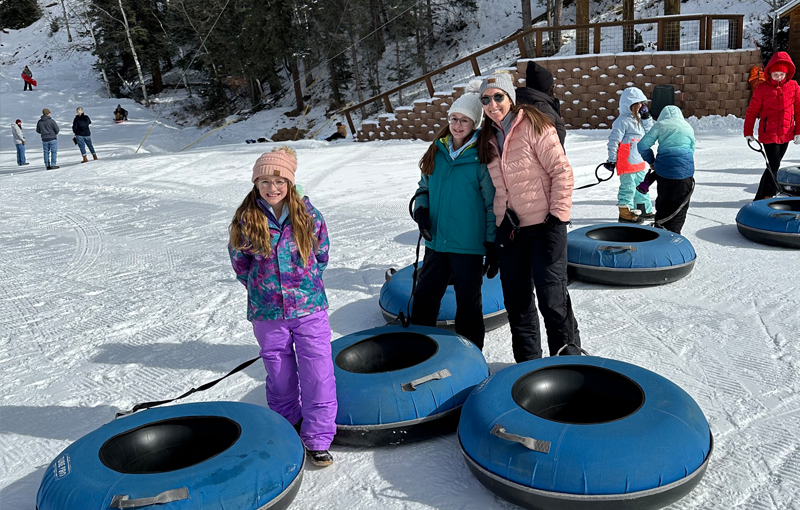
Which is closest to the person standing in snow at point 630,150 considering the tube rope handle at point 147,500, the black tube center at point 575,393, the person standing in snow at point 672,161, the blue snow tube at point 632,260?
the person standing in snow at point 672,161

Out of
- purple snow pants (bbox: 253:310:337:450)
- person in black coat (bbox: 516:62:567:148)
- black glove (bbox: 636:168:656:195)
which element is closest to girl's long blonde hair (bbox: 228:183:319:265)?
purple snow pants (bbox: 253:310:337:450)

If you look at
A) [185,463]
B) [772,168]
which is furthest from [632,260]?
[185,463]

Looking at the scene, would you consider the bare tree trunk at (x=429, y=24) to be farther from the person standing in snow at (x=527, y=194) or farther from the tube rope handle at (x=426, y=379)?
the tube rope handle at (x=426, y=379)

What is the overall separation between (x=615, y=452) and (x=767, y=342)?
7.56 feet

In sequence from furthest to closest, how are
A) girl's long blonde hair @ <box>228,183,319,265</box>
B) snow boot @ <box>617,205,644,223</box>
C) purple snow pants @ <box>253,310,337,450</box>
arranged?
snow boot @ <box>617,205,644,223</box>
purple snow pants @ <box>253,310,337,450</box>
girl's long blonde hair @ <box>228,183,319,265</box>

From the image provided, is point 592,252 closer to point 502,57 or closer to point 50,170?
point 50,170

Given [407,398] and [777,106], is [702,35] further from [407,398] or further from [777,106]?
[407,398]

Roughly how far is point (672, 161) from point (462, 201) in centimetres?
342

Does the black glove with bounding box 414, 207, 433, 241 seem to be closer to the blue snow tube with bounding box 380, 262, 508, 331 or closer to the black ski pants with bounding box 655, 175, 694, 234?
the blue snow tube with bounding box 380, 262, 508, 331

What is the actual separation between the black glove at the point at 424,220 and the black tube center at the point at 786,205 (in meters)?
4.42

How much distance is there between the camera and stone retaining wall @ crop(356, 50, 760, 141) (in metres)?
14.9

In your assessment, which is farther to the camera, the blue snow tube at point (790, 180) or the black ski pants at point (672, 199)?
the blue snow tube at point (790, 180)

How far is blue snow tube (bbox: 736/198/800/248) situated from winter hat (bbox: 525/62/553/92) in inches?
122

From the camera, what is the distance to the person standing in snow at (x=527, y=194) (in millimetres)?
3223
